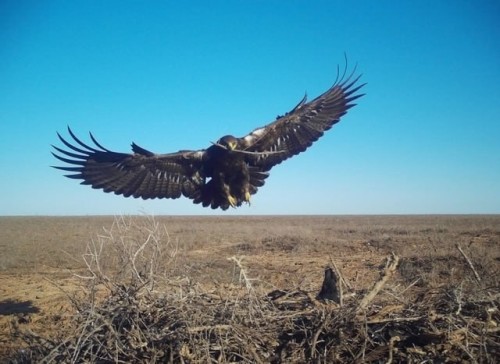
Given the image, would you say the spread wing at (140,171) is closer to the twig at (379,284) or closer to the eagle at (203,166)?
the eagle at (203,166)

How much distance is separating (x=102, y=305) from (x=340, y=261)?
433 inches

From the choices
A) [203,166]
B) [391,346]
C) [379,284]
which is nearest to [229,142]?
[203,166]

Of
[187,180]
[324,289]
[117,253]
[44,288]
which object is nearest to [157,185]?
[187,180]

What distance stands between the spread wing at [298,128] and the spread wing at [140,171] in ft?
3.33

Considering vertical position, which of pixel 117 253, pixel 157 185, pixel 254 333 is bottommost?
pixel 254 333

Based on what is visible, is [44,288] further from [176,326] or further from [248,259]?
[176,326]

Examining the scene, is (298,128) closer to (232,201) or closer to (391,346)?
(232,201)

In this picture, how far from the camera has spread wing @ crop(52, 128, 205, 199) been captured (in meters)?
6.66

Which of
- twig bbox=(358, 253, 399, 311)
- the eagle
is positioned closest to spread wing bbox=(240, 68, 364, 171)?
the eagle

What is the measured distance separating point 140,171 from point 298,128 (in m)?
2.93

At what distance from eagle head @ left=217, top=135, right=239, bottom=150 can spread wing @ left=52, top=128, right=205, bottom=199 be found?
524mm

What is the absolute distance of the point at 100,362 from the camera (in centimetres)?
351

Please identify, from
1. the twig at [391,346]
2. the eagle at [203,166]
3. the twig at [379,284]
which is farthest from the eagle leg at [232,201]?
the twig at [391,346]

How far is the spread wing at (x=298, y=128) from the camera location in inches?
277
